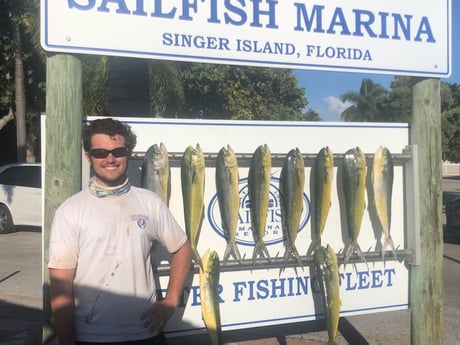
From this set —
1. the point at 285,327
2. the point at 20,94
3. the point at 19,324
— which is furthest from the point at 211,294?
the point at 20,94

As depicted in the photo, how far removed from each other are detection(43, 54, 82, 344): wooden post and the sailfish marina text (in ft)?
1.23

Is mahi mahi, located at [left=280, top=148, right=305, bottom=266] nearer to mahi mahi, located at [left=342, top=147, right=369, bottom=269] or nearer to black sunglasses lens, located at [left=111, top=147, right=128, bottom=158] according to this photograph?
mahi mahi, located at [left=342, top=147, right=369, bottom=269]

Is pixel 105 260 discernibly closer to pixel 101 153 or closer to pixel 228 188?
pixel 101 153

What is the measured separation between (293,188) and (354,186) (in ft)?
1.43

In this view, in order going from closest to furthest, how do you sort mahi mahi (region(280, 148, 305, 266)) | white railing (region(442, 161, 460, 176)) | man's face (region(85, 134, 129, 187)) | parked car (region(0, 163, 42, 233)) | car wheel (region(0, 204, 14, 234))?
man's face (region(85, 134, 129, 187)) → mahi mahi (region(280, 148, 305, 266)) → parked car (region(0, 163, 42, 233)) → car wheel (region(0, 204, 14, 234)) → white railing (region(442, 161, 460, 176))

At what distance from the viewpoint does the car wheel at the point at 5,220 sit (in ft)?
42.2

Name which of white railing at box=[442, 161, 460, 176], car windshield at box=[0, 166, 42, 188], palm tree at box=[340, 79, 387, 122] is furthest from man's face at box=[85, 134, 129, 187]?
white railing at box=[442, 161, 460, 176]

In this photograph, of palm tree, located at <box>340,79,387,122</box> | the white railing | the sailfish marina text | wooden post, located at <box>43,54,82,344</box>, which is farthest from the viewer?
palm tree, located at <box>340,79,387,122</box>

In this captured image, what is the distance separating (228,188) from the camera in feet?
10.9

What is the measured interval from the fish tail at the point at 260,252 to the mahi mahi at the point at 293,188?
0.18 m

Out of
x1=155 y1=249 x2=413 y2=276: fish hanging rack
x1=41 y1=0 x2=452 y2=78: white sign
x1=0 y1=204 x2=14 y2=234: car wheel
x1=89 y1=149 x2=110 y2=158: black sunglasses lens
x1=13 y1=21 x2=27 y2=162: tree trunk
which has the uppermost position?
x1=13 y1=21 x2=27 y2=162: tree trunk

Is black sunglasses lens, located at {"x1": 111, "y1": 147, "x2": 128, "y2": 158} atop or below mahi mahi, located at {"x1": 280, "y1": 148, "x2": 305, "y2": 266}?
atop

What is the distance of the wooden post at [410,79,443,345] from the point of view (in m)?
3.76

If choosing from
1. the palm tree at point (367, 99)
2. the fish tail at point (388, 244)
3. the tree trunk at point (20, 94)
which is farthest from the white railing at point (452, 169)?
the fish tail at point (388, 244)
